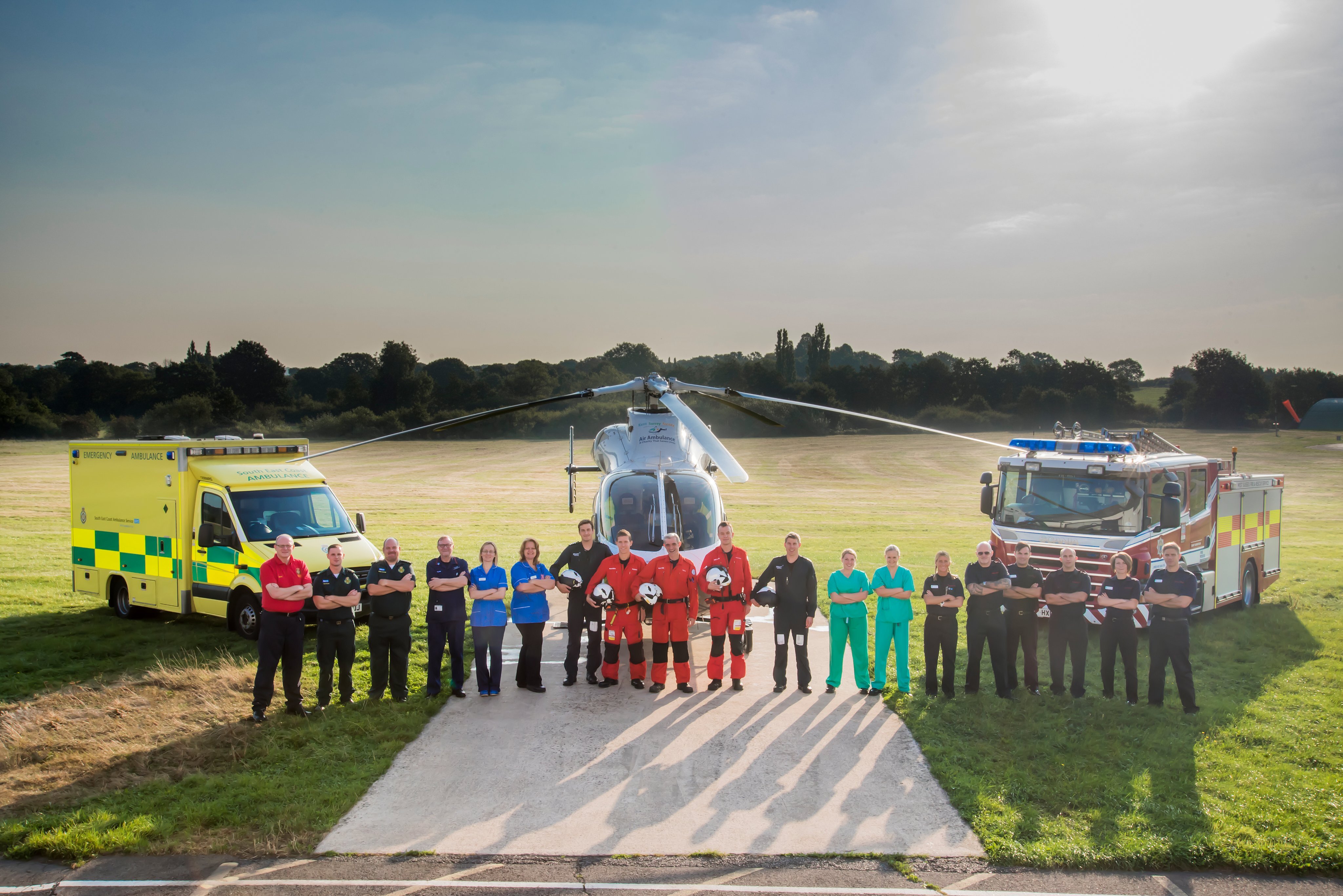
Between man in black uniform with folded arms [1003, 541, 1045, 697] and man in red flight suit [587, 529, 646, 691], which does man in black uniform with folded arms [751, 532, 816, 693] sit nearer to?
man in red flight suit [587, 529, 646, 691]

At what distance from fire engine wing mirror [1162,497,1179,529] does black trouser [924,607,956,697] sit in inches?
157

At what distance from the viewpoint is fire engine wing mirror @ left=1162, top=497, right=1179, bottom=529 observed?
10.9 m

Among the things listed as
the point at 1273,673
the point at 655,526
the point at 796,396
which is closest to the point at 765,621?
the point at 655,526

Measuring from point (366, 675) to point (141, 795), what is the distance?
3.35m

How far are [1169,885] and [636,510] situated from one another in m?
7.05

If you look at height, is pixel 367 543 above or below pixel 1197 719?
above

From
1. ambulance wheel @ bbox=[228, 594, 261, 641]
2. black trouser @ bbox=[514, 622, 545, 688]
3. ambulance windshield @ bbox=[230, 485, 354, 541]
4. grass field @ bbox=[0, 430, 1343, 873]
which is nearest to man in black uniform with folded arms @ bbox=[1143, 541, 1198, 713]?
grass field @ bbox=[0, 430, 1343, 873]

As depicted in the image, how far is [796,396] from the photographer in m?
78.4

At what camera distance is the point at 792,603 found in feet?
29.3

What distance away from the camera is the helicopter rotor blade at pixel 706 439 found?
8.19 metres

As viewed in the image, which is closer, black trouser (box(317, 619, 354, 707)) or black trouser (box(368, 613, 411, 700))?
black trouser (box(317, 619, 354, 707))

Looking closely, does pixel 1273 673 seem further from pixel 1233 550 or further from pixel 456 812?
pixel 456 812

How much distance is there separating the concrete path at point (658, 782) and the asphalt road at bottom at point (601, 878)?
0.58ft

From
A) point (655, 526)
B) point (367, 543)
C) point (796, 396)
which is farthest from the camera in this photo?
point (796, 396)
